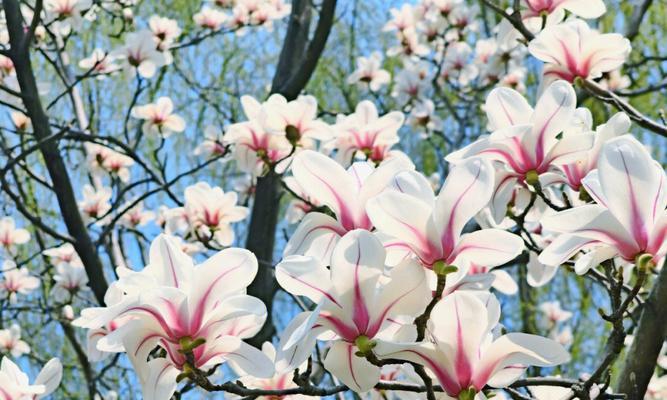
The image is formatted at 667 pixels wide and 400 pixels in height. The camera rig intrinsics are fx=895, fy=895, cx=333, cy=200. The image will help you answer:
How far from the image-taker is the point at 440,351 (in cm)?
85

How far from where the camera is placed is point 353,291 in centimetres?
86

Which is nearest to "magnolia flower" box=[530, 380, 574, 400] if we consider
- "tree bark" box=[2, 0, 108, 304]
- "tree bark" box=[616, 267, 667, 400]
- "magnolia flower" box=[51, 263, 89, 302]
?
"tree bark" box=[616, 267, 667, 400]

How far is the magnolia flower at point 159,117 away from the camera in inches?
116

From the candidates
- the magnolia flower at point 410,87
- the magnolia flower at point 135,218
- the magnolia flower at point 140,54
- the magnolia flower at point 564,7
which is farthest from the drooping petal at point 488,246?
the magnolia flower at point 410,87

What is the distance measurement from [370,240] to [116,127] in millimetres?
5139

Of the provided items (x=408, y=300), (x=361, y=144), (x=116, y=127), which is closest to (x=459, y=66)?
(x=361, y=144)

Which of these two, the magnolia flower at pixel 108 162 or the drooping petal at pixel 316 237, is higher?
the magnolia flower at pixel 108 162

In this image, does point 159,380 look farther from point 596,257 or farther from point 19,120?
point 19,120

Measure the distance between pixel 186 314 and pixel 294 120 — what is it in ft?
4.14

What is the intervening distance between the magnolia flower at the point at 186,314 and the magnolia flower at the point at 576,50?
29.5 inches

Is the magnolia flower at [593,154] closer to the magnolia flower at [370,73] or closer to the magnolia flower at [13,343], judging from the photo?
the magnolia flower at [13,343]

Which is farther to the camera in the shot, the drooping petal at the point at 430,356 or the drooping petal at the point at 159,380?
the drooping petal at the point at 159,380

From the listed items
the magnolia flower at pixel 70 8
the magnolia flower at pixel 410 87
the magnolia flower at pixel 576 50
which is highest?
the magnolia flower at pixel 70 8

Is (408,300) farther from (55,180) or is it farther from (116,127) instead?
(116,127)
